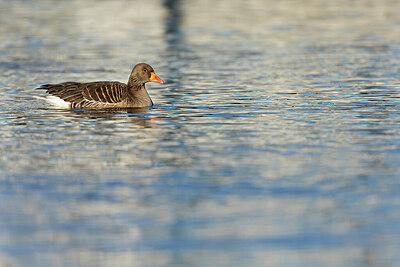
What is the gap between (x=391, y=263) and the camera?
334 inches

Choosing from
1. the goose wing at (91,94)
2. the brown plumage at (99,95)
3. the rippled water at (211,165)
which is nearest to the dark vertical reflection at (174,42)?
the rippled water at (211,165)

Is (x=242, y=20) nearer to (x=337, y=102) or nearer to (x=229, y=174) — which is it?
(x=337, y=102)

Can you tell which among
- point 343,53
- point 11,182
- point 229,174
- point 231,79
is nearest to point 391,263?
point 229,174

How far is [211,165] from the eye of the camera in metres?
12.8

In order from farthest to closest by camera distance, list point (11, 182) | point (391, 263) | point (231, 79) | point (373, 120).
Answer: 1. point (231, 79)
2. point (373, 120)
3. point (11, 182)
4. point (391, 263)

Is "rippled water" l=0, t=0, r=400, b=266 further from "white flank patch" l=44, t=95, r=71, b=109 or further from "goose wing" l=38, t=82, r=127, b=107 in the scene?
"goose wing" l=38, t=82, r=127, b=107

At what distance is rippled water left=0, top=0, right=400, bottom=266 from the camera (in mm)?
9117

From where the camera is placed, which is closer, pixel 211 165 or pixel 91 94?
pixel 211 165

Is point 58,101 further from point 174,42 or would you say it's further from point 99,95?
point 174,42

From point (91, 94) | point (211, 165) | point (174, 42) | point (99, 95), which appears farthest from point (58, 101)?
point (174, 42)

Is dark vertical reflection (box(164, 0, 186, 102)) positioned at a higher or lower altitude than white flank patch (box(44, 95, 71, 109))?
higher

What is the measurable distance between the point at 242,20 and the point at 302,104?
28245mm

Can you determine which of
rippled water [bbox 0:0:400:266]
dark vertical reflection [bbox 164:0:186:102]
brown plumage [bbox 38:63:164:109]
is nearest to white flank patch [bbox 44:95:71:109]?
brown plumage [bbox 38:63:164:109]

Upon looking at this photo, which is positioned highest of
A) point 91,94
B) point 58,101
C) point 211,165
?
point 91,94
